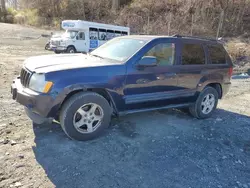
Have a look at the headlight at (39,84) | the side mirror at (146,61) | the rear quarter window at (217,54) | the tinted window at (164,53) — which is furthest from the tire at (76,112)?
the rear quarter window at (217,54)

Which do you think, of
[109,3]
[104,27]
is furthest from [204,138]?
[109,3]

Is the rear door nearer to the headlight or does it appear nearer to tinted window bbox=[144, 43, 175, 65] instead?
tinted window bbox=[144, 43, 175, 65]

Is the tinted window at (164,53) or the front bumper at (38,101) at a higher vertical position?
the tinted window at (164,53)

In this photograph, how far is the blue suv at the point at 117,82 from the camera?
3.49 metres

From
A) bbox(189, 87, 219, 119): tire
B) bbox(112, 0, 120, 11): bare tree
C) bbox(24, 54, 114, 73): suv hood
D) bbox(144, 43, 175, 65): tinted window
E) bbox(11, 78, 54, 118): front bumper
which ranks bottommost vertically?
bbox(189, 87, 219, 119): tire

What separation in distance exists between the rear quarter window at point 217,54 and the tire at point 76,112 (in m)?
2.90

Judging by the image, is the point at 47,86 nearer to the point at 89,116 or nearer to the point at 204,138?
the point at 89,116

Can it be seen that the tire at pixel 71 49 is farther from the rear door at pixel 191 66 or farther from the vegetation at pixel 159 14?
the rear door at pixel 191 66

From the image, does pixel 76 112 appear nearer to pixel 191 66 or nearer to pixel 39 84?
pixel 39 84

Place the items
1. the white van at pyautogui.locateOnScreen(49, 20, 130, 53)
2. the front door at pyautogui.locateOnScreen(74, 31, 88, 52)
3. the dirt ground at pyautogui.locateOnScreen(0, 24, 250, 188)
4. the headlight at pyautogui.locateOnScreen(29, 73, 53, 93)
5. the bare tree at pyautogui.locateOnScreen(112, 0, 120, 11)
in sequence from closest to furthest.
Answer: the dirt ground at pyautogui.locateOnScreen(0, 24, 250, 188), the headlight at pyautogui.locateOnScreen(29, 73, 53, 93), the white van at pyautogui.locateOnScreen(49, 20, 130, 53), the front door at pyautogui.locateOnScreen(74, 31, 88, 52), the bare tree at pyautogui.locateOnScreen(112, 0, 120, 11)

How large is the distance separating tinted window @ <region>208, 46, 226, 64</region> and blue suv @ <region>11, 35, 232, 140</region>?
0.02 meters

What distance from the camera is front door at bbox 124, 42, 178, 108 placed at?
4.07 meters

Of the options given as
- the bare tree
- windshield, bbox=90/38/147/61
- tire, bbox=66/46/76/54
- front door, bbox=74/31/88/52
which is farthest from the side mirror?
the bare tree

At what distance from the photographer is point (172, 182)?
3.02m
